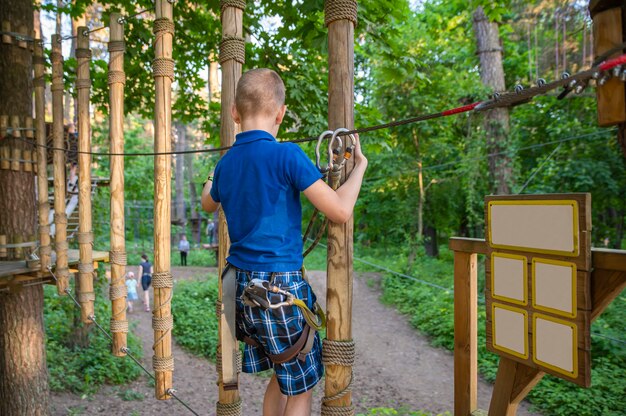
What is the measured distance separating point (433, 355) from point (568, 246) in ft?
22.6

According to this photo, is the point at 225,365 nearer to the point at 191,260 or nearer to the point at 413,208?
the point at 413,208

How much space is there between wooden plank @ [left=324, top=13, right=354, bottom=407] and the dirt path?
17.2ft

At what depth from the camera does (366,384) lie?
290 inches

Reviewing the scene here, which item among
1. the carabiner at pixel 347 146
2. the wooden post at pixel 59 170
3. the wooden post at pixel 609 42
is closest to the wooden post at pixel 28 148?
the wooden post at pixel 59 170

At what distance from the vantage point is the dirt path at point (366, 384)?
21.8 ft

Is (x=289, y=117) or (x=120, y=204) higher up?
(x=289, y=117)

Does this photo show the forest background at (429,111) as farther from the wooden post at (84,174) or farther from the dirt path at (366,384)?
the wooden post at (84,174)

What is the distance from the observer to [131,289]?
1055 cm

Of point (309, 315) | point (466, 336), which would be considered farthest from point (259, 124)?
point (466, 336)

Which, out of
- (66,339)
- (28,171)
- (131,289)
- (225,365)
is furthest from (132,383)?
(225,365)

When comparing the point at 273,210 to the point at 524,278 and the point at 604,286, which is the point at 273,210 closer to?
the point at 524,278

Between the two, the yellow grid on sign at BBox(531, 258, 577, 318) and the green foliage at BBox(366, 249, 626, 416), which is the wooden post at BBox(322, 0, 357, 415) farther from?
the green foliage at BBox(366, 249, 626, 416)

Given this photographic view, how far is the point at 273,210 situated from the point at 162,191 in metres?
1.37

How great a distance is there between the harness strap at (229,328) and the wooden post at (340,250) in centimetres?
35
